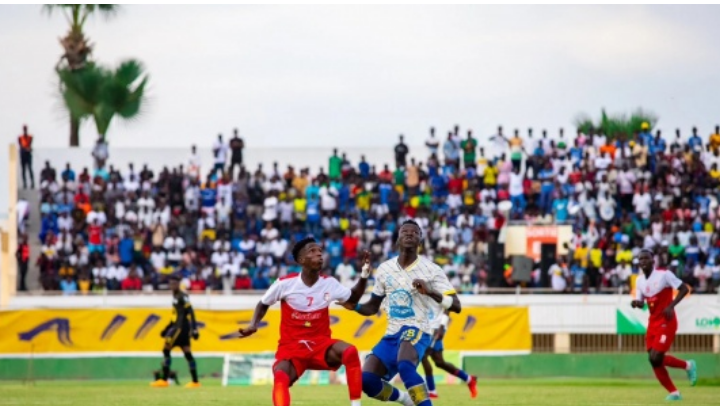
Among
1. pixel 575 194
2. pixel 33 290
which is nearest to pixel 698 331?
pixel 575 194

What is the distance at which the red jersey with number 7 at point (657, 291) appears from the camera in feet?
75.9

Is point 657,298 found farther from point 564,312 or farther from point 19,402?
point 564,312

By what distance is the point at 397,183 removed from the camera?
44688mm

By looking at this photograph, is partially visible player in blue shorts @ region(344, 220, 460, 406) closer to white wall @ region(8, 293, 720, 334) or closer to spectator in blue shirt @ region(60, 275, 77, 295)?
white wall @ region(8, 293, 720, 334)

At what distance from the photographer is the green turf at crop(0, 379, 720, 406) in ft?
71.8

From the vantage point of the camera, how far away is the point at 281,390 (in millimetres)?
15141

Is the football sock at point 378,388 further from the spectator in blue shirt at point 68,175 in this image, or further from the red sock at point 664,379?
the spectator in blue shirt at point 68,175

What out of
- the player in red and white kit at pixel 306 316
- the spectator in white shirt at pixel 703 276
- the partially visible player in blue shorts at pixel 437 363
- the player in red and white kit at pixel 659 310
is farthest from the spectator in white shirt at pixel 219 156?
the player in red and white kit at pixel 306 316

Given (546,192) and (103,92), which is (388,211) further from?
(103,92)

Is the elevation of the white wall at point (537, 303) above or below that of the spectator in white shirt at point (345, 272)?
below

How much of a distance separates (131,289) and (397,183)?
918cm

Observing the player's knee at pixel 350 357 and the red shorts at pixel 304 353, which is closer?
the player's knee at pixel 350 357

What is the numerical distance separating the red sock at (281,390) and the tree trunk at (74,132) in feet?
143

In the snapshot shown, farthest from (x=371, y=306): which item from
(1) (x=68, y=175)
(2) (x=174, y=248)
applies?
(1) (x=68, y=175)
